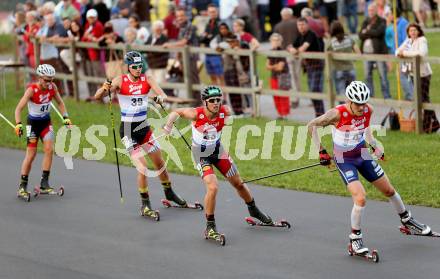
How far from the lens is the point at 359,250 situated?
12148 millimetres

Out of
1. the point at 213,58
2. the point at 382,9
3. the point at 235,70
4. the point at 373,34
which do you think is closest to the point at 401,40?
the point at 373,34

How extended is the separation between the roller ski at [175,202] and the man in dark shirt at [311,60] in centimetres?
646

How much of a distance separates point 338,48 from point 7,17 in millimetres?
22154

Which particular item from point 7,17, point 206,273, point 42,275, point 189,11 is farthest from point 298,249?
point 7,17

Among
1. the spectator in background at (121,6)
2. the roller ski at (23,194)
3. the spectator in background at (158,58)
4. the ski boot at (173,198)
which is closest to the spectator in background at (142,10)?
the spectator in background at (121,6)

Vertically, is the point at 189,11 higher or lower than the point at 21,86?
higher

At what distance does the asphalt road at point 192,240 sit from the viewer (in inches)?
469

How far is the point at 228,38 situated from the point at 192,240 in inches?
379

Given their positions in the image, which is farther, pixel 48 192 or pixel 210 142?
pixel 48 192

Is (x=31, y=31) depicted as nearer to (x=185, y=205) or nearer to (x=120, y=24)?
(x=120, y=24)

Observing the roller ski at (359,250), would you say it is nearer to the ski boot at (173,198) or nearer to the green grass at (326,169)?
the green grass at (326,169)

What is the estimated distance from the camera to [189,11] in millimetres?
28344

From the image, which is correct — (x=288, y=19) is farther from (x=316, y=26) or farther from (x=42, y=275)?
(x=42, y=275)

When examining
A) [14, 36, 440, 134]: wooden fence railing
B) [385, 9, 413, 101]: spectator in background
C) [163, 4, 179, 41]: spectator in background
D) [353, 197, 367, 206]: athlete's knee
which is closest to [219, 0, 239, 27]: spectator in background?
[163, 4, 179, 41]: spectator in background
